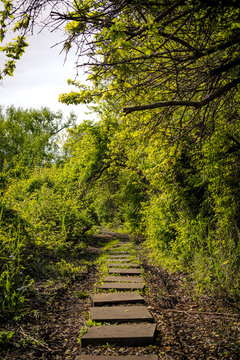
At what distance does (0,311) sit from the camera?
2867mm

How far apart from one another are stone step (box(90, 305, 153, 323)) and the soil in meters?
0.16

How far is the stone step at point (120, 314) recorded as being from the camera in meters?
2.99

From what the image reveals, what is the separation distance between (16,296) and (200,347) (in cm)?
229

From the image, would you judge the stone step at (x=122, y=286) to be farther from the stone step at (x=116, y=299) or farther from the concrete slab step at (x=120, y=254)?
the concrete slab step at (x=120, y=254)

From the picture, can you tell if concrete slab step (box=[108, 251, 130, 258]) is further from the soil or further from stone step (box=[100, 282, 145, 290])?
the soil

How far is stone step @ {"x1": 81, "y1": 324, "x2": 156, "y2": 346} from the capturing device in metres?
2.55

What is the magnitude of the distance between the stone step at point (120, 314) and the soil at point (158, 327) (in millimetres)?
158

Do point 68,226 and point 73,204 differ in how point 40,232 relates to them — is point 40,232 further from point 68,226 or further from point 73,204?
point 73,204

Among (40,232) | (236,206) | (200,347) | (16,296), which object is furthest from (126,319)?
(40,232)

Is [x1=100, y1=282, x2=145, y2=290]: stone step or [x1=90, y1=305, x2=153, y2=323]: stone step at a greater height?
[x1=90, y1=305, x2=153, y2=323]: stone step

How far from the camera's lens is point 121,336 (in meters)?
2.58

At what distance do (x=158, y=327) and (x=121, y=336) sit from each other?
56cm

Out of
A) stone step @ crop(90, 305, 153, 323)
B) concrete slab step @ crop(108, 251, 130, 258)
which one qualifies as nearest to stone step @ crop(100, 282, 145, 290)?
stone step @ crop(90, 305, 153, 323)

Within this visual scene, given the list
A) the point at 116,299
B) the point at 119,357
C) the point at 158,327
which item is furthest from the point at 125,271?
the point at 119,357
